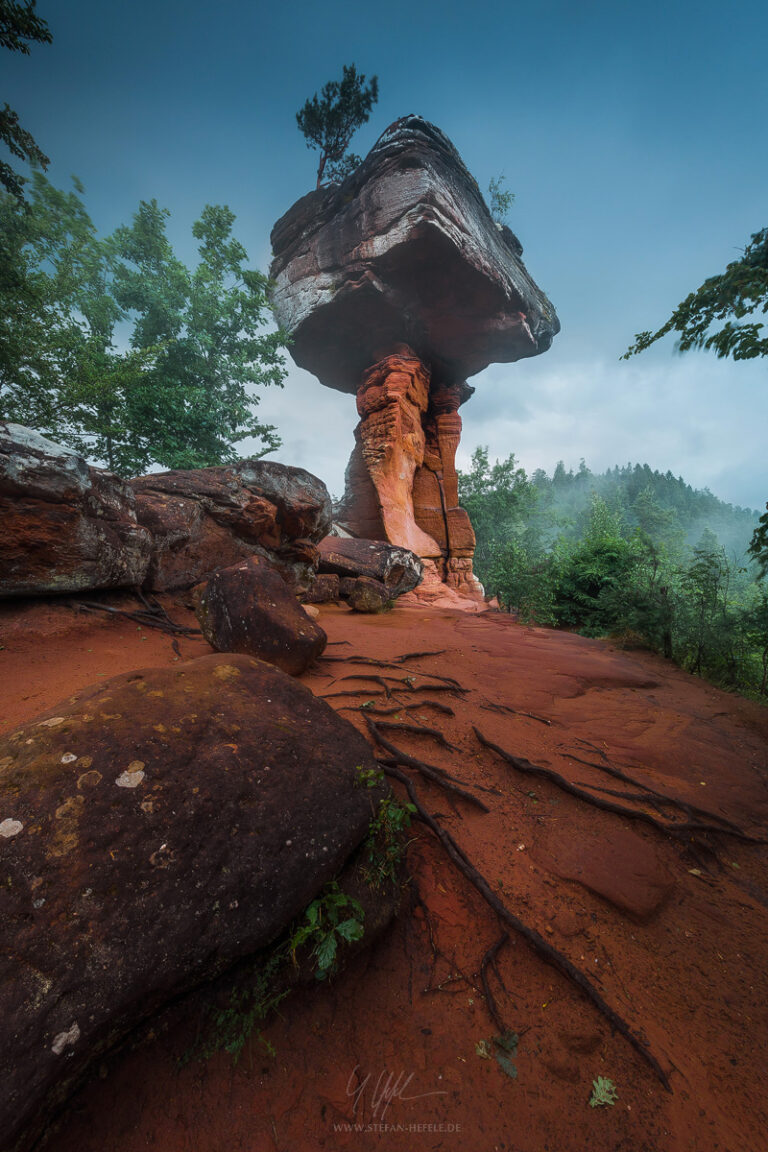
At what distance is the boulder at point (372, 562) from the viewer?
10.5 metres

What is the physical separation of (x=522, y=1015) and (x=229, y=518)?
289 inches

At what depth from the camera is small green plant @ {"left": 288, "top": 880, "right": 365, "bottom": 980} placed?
1539 mm

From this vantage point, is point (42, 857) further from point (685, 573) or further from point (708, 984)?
point (685, 573)

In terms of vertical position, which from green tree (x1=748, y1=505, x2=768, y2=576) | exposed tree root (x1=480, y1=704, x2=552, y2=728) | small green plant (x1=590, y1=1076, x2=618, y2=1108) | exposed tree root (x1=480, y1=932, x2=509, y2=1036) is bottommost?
small green plant (x1=590, y1=1076, x2=618, y2=1108)

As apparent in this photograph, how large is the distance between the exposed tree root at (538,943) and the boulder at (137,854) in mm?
559

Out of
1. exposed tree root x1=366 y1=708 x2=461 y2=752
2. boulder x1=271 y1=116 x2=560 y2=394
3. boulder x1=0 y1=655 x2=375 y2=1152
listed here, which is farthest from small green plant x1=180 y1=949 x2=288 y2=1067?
boulder x1=271 y1=116 x2=560 y2=394

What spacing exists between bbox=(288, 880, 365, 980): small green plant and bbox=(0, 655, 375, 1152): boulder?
0.07m

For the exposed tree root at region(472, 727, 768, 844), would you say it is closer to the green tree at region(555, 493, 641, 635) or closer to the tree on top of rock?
the green tree at region(555, 493, 641, 635)

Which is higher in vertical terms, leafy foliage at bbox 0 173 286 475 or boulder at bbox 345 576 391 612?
leafy foliage at bbox 0 173 286 475

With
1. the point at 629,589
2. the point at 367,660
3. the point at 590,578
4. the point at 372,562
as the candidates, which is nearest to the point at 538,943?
the point at 367,660

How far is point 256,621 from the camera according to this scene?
13.7 ft

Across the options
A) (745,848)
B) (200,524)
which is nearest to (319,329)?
(200,524)

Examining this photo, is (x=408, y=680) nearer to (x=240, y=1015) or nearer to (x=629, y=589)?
(x=240, y=1015)

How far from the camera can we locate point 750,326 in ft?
14.3
